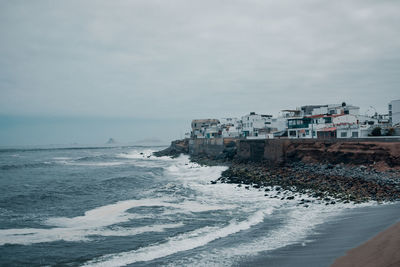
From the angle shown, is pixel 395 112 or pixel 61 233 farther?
pixel 395 112

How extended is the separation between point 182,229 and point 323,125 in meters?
36.4

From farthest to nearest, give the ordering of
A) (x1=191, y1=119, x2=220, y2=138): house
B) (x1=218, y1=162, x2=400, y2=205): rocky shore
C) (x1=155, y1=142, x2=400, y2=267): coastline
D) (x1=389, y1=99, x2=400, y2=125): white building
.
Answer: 1. (x1=191, y1=119, x2=220, y2=138): house
2. (x1=389, y1=99, x2=400, y2=125): white building
3. (x1=218, y1=162, x2=400, y2=205): rocky shore
4. (x1=155, y1=142, x2=400, y2=267): coastline

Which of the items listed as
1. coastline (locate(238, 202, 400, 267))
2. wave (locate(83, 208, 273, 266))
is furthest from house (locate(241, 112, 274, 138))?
wave (locate(83, 208, 273, 266))

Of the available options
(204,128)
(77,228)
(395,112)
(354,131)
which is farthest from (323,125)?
(204,128)

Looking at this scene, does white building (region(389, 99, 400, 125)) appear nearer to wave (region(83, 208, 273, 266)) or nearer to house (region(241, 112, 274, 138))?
house (region(241, 112, 274, 138))

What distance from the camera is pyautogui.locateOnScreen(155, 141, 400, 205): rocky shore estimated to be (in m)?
20.5

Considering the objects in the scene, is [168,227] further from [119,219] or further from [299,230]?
[299,230]

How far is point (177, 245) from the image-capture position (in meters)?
13.9

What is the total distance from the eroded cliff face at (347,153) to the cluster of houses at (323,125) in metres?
7.03

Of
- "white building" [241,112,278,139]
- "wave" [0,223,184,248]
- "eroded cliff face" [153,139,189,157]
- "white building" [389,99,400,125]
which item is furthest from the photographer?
"eroded cliff face" [153,139,189,157]

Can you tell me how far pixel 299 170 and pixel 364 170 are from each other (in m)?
7.17

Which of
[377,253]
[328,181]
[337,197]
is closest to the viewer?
[377,253]

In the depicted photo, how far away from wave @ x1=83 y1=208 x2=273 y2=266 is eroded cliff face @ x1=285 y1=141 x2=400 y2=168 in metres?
15.2

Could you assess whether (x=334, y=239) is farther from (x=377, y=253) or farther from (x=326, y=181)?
(x=326, y=181)
